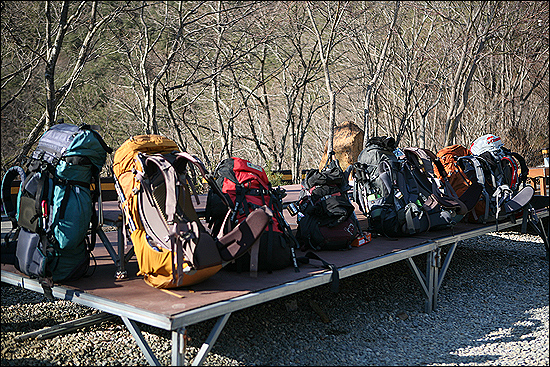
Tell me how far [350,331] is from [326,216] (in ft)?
3.43

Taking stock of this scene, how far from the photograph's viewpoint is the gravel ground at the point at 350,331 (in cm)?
367

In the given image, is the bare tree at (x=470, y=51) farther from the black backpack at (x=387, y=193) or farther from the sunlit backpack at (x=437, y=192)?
the black backpack at (x=387, y=193)

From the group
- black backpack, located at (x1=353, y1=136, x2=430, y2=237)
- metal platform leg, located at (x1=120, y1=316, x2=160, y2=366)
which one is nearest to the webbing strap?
metal platform leg, located at (x1=120, y1=316, x2=160, y2=366)

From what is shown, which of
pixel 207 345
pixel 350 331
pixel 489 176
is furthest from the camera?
pixel 489 176

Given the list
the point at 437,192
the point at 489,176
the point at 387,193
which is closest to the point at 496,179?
the point at 489,176

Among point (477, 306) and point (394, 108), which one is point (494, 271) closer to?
point (477, 306)

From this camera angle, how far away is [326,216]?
458cm

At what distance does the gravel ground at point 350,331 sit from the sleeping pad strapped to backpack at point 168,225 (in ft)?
2.59

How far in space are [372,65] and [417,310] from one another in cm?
1197

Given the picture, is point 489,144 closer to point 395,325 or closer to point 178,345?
point 395,325

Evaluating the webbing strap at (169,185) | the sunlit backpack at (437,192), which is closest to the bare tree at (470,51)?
the sunlit backpack at (437,192)

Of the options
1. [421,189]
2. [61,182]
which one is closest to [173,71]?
[421,189]

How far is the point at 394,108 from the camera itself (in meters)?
18.7

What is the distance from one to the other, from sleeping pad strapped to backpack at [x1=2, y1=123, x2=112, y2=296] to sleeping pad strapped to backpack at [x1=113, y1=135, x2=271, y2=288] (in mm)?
268
